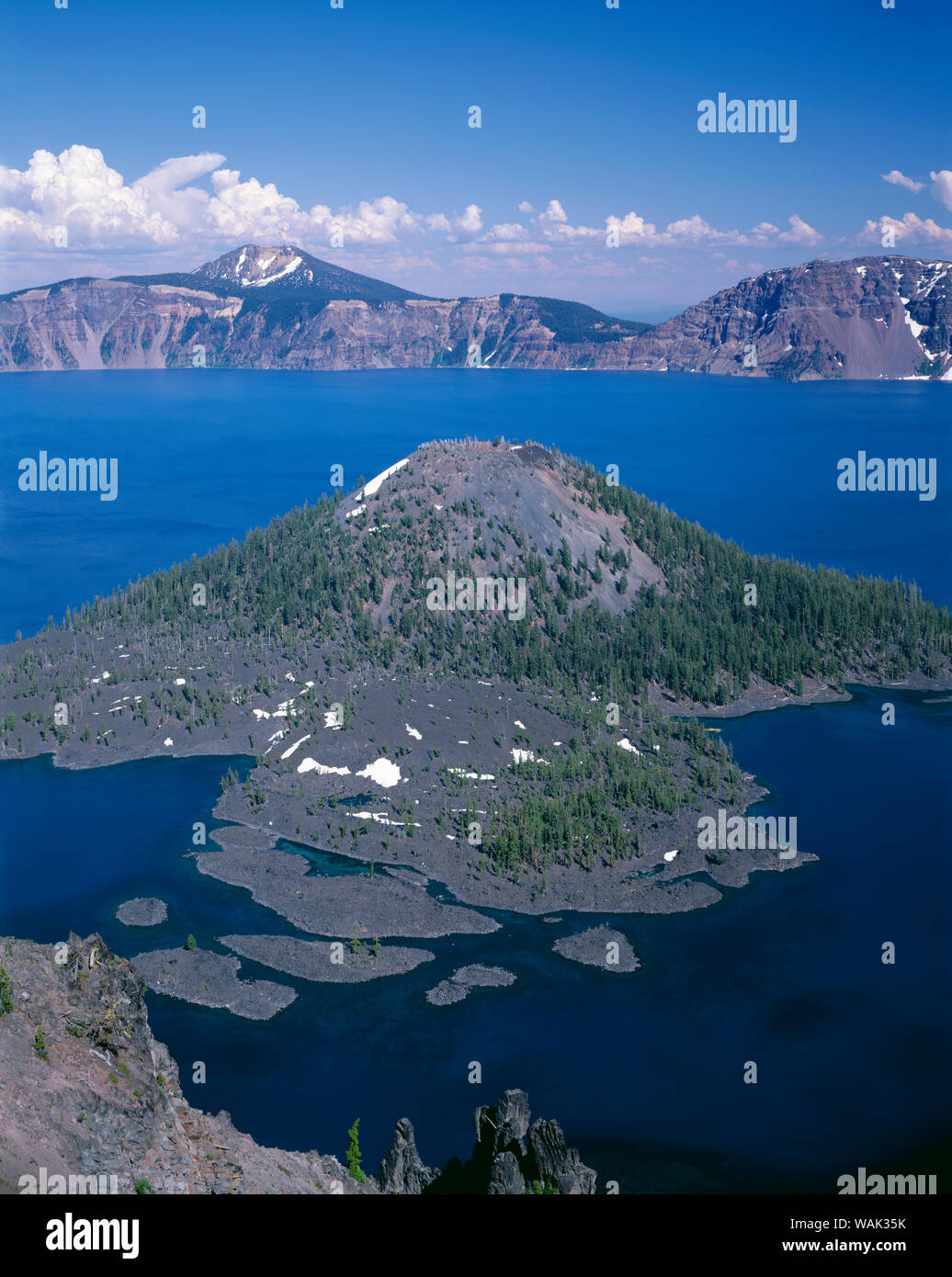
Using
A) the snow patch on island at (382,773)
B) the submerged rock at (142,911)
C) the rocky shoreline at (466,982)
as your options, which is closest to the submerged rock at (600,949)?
the rocky shoreline at (466,982)

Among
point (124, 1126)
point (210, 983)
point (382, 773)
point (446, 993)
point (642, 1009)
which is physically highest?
point (382, 773)

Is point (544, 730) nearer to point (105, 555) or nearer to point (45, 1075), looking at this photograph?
point (45, 1075)

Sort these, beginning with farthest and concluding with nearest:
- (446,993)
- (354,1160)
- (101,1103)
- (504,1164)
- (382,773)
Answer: (382,773) → (446,993) → (354,1160) → (504,1164) → (101,1103)

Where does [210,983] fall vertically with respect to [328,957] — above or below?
below

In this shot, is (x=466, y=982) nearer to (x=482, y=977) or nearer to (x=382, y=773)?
(x=482, y=977)

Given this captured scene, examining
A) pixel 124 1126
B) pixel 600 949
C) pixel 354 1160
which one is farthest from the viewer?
pixel 600 949

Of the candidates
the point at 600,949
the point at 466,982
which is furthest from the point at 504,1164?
the point at 600,949

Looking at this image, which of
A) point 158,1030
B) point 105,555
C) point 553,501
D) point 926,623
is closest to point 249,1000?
point 158,1030

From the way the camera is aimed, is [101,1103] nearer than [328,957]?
Yes

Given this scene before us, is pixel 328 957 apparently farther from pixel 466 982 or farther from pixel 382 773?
pixel 382 773
